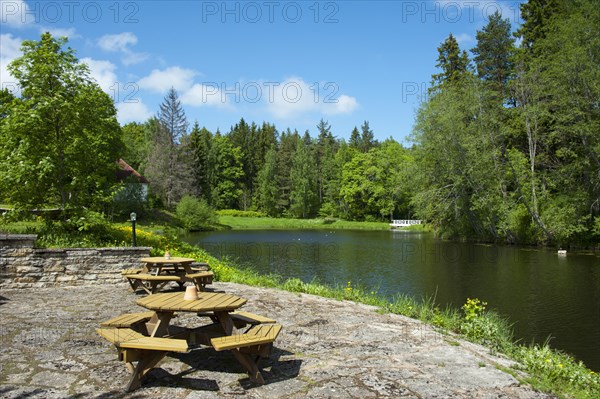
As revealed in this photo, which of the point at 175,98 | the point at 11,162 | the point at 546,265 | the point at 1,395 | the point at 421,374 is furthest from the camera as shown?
the point at 175,98

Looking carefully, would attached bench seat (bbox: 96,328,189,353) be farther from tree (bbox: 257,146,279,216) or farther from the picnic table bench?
tree (bbox: 257,146,279,216)

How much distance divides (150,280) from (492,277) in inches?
509

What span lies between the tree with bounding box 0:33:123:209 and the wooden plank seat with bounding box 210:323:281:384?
9.66 meters

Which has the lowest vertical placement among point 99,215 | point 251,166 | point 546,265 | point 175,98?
point 546,265

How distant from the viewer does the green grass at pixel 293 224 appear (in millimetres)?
54344

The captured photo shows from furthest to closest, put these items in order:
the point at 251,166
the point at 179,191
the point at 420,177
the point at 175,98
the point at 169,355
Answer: the point at 251,166, the point at 175,98, the point at 179,191, the point at 420,177, the point at 169,355

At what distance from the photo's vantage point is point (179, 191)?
161ft

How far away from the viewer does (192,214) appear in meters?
44.7

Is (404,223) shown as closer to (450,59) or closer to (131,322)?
(450,59)

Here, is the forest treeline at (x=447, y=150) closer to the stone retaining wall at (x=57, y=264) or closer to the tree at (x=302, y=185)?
the tree at (x=302, y=185)

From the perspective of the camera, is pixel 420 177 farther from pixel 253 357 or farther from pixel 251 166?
pixel 251 166

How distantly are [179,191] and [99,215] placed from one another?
37.5 m

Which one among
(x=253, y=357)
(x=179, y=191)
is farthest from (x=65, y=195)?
(x=179, y=191)

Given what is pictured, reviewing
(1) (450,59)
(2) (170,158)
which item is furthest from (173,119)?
(1) (450,59)
